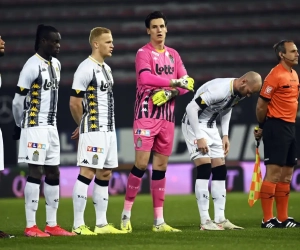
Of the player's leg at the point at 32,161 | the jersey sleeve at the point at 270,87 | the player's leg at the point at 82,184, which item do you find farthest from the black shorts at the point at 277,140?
the player's leg at the point at 32,161

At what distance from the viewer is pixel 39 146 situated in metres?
8.00

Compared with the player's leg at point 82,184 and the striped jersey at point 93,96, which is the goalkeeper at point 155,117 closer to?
the striped jersey at point 93,96

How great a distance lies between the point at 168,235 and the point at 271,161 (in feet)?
5.42

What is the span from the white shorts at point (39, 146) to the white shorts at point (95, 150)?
24 cm

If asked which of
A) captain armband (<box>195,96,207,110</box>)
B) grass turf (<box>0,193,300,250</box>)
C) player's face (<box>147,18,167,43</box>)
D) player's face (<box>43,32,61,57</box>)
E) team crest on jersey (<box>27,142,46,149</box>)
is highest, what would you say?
player's face (<box>147,18,167,43</box>)

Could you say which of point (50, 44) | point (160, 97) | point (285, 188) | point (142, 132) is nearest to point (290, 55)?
point (285, 188)

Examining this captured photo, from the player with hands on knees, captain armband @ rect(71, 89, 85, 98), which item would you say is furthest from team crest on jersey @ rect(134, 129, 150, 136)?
captain armband @ rect(71, 89, 85, 98)

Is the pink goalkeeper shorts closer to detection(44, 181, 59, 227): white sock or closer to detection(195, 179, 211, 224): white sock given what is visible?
detection(195, 179, 211, 224): white sock

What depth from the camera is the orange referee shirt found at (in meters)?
9.00

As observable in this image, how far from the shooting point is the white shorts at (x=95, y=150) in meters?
8.03

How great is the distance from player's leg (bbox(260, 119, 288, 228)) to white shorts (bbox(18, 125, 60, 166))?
7.10 feet

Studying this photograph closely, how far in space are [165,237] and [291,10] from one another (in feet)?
32.4

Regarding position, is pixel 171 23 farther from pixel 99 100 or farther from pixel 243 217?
pixel 99 100

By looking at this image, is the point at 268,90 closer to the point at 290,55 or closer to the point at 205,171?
the point at 290,55
